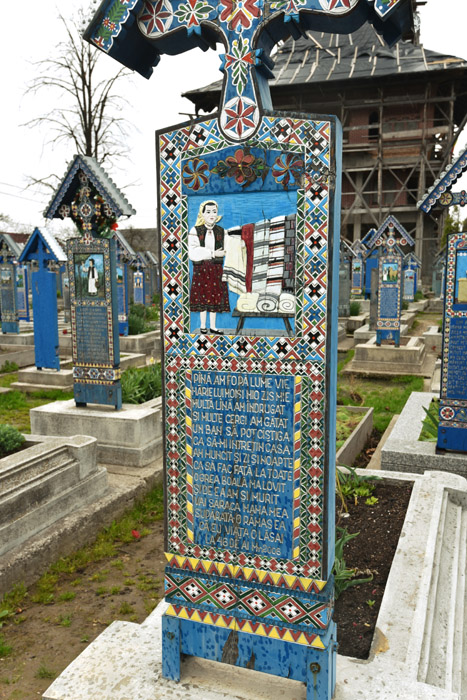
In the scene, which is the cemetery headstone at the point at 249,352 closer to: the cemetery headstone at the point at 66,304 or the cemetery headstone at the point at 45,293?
the cemetery headstone at the point at 45,293

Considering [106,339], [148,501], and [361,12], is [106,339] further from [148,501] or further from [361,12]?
[361,12]

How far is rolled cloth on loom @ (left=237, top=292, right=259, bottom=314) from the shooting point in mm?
2441

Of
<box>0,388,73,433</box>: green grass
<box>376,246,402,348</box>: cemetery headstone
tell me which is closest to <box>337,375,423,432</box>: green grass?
<box>376,246,402,348</box>: cemetery headstone

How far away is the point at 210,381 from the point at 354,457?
4.95 meters

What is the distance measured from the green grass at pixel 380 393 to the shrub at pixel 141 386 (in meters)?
3.44

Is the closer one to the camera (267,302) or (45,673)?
(267,302)

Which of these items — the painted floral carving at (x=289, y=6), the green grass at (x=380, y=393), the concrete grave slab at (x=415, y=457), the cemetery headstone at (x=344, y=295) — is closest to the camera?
the painted floral carving at (x=289, y=6)

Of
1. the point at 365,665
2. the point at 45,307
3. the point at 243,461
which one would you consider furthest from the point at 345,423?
the point at 45,307

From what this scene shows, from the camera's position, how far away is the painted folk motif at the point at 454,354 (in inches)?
233

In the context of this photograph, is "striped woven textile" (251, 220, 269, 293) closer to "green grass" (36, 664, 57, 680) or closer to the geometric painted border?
the geometric painted border

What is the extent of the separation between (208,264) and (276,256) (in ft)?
1.05

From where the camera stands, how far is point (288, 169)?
7.62 ft

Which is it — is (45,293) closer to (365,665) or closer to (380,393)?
(380,393)

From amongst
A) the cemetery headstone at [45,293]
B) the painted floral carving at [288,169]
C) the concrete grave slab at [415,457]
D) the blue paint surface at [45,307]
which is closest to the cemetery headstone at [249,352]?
the painted floral carving at [288,169]
